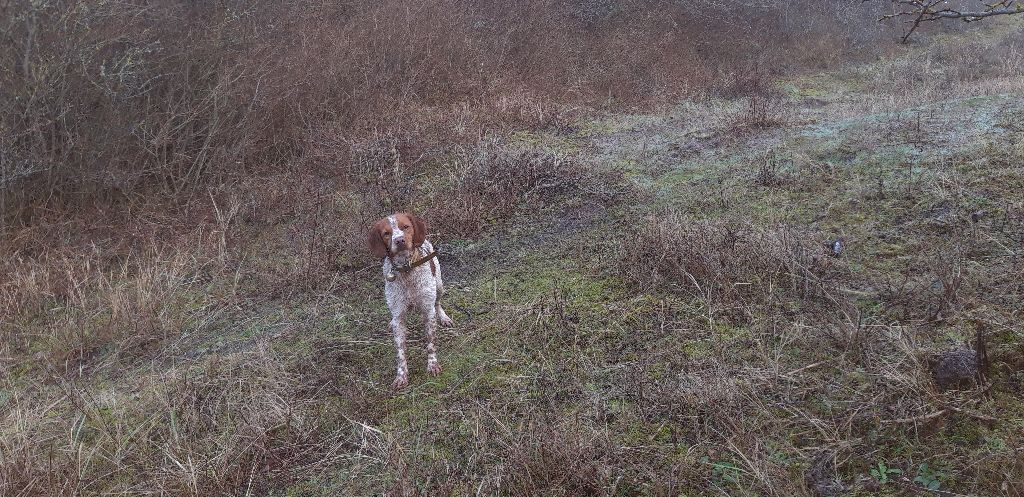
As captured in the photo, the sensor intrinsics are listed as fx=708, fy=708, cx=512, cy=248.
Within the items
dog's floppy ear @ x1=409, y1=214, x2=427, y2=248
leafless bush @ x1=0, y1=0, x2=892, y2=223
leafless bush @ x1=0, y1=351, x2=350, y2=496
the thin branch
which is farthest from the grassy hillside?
the thin branch

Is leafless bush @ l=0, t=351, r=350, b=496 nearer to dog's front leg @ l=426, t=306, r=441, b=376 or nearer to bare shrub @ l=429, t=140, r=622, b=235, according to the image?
dog's front leg @ l=426, t=306, r=441, b=376

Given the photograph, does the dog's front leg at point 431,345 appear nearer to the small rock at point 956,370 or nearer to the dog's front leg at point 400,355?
the dog's front leg at point 400,355

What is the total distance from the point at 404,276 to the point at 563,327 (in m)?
0.92

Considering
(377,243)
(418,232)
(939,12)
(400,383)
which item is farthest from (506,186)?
(939,12)

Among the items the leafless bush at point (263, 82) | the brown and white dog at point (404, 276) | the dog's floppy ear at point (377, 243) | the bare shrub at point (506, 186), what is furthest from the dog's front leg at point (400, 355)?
the leafless bush at point (263, 82)

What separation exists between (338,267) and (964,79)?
31.9ft

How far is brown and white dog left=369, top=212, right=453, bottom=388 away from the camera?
371cm

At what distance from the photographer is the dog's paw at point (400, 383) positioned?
12.2 ft

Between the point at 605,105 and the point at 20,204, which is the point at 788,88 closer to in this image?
the point at 605,105

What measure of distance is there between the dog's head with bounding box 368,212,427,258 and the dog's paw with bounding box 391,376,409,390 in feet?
2.15

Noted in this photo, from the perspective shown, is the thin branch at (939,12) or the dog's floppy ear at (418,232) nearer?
the thin branch at (939,12)

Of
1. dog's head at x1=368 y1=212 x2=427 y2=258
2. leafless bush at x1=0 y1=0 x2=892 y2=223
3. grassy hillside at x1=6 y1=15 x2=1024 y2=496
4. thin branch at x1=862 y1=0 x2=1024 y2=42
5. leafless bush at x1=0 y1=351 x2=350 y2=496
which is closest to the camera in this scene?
thin branch at x1=862 y1=0 x2=1024 y2=42

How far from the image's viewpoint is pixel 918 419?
8.49 feet

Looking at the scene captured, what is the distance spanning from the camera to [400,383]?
12.2ft
